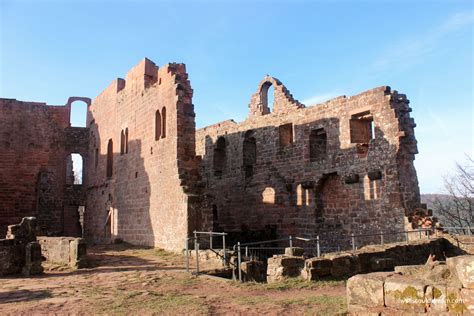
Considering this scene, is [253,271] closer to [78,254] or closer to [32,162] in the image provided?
[78,254]

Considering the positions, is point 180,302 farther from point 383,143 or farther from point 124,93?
point 124,93

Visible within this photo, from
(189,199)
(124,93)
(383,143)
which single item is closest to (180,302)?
(189,199)

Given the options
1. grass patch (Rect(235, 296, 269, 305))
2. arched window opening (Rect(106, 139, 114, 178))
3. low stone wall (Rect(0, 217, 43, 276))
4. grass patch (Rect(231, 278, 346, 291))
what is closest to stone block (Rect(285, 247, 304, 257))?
grass patch (Rect(231, 278, 346, 291))

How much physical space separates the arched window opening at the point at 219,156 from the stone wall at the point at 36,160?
7862 millimetres

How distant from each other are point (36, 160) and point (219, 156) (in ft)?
32.7

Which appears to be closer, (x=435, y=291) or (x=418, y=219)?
(x=435, y=291)

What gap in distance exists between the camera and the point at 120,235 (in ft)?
62.2

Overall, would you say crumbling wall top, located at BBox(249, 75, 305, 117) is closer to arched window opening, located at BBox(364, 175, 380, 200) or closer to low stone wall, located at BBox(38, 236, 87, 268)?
arched window opening, located at BBox(364, 175, 380, 200)

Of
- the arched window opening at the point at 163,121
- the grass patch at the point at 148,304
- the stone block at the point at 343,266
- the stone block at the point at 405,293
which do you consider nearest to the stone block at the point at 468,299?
the stone block at the point at 405,293

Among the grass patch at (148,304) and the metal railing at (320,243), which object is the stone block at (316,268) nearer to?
the metal railing at (320,243)

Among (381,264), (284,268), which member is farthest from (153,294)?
(381,264)

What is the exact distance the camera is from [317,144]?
61.2 feet

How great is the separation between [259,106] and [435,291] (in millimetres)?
17323

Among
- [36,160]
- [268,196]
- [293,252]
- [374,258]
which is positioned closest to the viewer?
[374,258]
